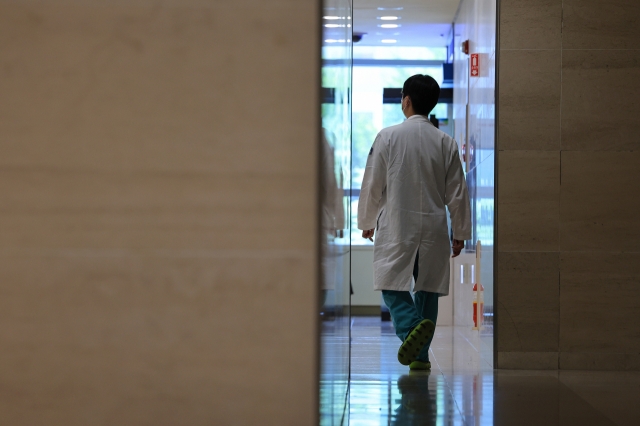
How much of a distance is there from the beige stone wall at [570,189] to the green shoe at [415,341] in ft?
2.01

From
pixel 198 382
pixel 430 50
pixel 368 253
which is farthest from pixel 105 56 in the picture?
pixel 430 50

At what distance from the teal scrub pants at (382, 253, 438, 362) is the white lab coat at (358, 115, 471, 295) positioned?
0.23 feet

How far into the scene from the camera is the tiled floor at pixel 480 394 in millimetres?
2662

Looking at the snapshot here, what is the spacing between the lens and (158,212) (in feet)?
3.26

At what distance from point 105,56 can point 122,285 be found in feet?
1.03

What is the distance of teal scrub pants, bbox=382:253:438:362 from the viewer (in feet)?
13.0

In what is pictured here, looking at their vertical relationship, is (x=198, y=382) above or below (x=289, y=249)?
below

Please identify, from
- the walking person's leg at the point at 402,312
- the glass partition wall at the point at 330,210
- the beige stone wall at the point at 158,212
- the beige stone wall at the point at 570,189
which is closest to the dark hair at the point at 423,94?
the beige stone wall at the point at 570,189

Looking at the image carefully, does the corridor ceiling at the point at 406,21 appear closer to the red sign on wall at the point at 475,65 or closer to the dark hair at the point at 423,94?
the red sign on wall at the point at 475,65

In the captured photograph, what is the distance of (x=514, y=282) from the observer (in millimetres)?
4160

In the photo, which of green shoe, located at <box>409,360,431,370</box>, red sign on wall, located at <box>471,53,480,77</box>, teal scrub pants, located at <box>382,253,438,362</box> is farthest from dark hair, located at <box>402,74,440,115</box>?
green shoe, located at <box>409,360,431,370</box>

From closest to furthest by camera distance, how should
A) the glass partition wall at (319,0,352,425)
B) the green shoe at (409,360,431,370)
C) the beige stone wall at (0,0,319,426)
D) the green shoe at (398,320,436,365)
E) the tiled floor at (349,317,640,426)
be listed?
the beige stone wall at (0,0,319,426), the glass partition wall at (319,0,352,425), the tiled floor at (349,317,640,426), the green shoe at (398,320,436,365), the green shoe at (409,360,431,370)

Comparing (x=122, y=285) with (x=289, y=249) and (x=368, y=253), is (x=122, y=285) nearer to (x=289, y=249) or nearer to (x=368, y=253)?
(x=289, y=249)

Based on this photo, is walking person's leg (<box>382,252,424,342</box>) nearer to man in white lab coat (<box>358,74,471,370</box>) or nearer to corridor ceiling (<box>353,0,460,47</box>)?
man in white lab coat (<box>358,74,471,370</box>)
